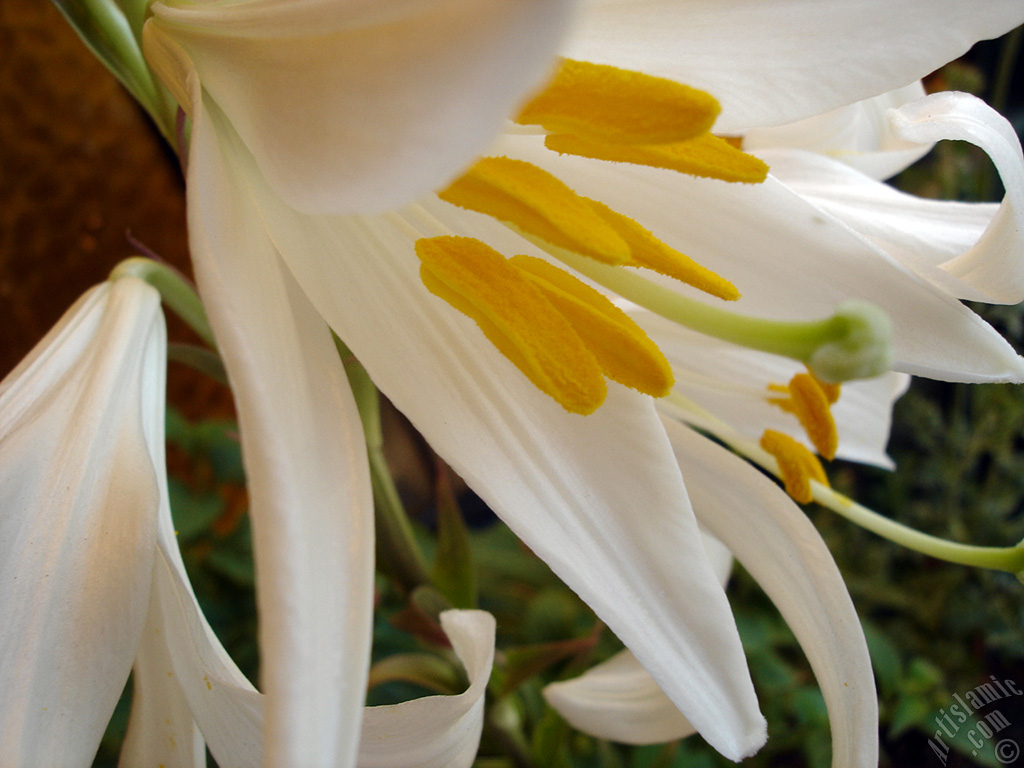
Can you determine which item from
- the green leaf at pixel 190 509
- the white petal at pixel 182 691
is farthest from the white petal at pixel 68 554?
the green leaf at pixel 190 509

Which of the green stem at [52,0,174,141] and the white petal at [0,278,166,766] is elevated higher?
the green stem at [52,0,174,141]

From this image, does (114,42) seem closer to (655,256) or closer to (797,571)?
(655,256)

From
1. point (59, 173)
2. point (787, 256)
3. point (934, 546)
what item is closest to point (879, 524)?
point (934, 546)

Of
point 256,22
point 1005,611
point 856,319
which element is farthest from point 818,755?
point 256,22

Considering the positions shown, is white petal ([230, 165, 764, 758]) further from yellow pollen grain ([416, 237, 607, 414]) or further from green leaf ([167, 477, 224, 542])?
green leaf ([167, 477, 224, 542])

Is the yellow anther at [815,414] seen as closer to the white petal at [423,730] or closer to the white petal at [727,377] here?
the white petal at [727,377]

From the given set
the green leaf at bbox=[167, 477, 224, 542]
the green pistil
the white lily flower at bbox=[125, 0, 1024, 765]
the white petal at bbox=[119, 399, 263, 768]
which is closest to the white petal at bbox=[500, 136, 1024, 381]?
the white lily flower at bbox=[125, 0, 1024, 765]
